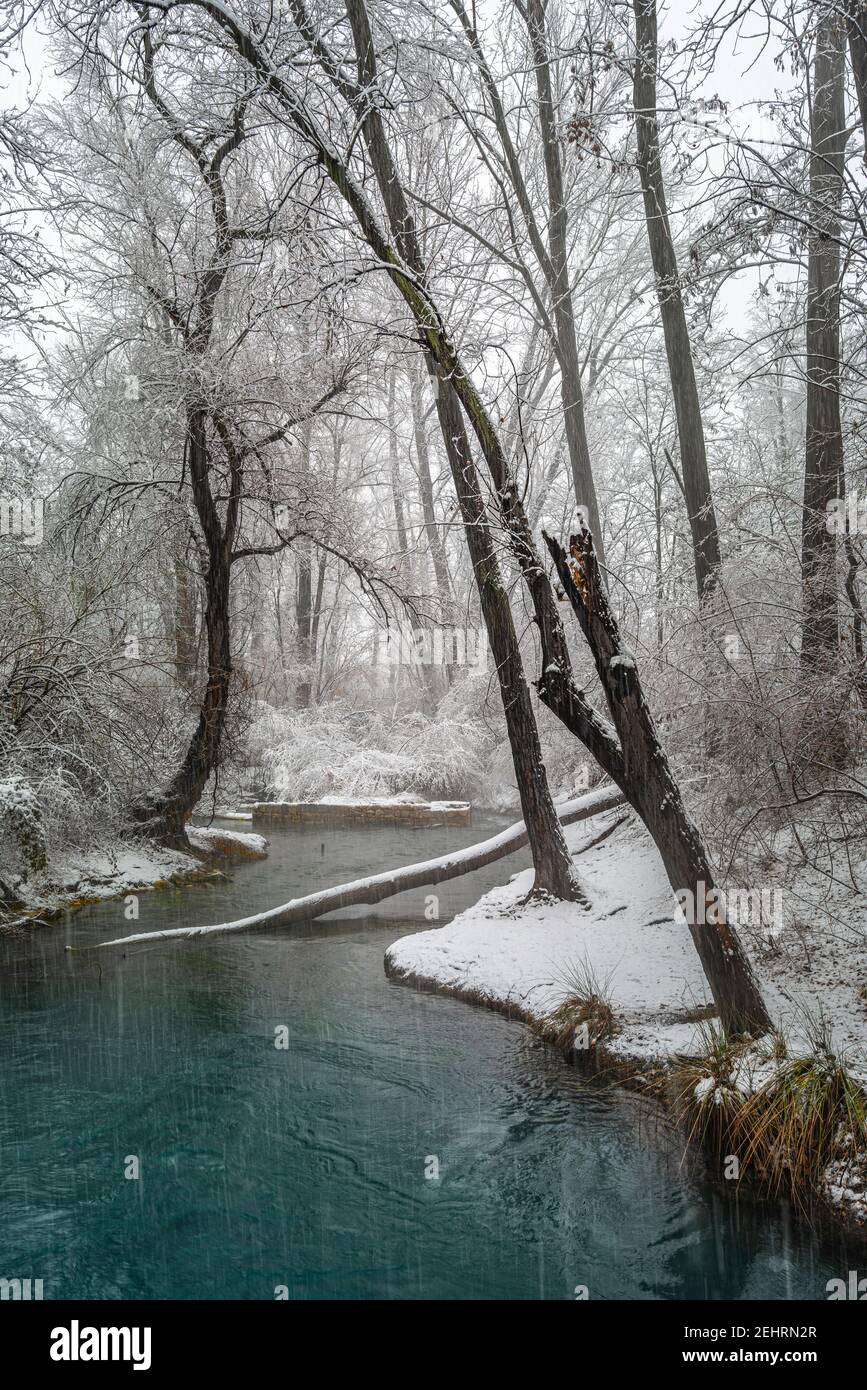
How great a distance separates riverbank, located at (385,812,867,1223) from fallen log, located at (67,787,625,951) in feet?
2.43

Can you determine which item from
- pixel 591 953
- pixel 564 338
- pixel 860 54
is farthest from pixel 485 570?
pixel 860 54

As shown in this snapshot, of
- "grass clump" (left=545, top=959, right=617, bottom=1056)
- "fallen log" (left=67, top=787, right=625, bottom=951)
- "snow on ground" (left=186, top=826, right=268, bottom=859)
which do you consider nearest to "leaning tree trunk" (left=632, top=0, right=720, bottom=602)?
"fallen log" (left=67, top=787, right=625, bottom=951)

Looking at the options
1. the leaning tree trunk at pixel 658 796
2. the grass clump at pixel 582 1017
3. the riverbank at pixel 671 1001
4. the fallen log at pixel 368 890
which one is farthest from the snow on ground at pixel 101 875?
the leaning tree trunk at pixel 658 796

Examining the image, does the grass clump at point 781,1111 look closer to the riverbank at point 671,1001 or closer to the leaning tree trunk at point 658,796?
the riverbank at point 671,1001

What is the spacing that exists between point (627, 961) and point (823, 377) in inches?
216

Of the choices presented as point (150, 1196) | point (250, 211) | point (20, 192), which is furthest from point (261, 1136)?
point (250, 211)

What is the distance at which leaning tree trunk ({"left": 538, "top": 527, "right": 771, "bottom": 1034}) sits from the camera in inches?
220

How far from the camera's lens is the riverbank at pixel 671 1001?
4730mm

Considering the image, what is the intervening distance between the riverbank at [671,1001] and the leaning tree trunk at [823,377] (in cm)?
233

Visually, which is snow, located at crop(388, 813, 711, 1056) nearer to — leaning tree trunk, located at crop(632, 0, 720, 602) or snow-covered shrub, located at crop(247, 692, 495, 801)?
leaning tree trunk, located at crop(632, 0, 720, 602)

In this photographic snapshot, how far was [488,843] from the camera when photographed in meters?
11.5

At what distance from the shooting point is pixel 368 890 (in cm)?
1006

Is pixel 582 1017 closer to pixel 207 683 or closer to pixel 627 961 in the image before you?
pixel 627 961
